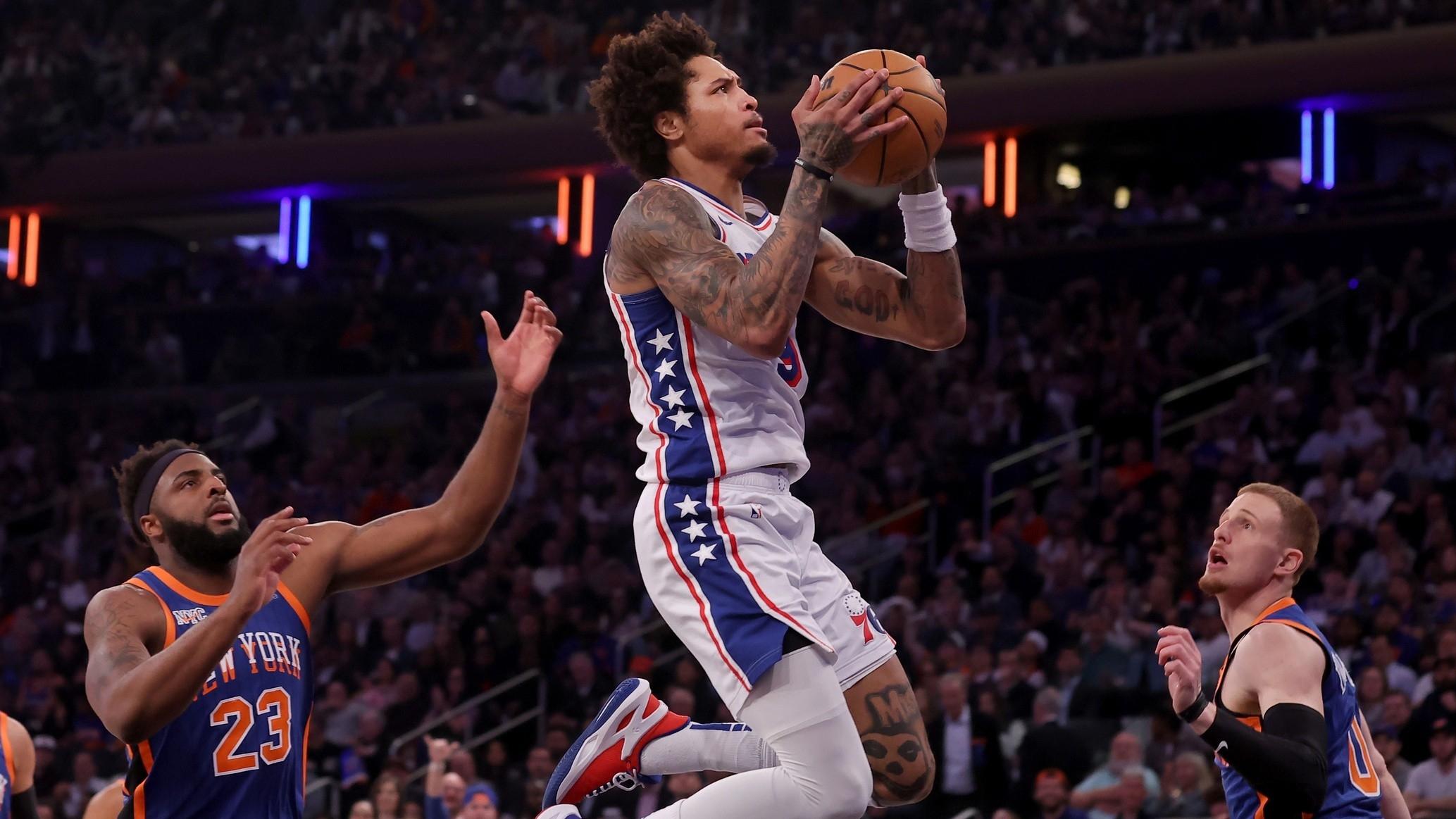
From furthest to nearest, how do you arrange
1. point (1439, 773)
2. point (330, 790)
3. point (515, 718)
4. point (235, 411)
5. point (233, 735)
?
1. point (235, 411)
2. point (515, 718)
3. point (330, 790)
4. point (1439, 773)
5. point (233, 735)

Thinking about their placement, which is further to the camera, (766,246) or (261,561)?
(766,246)

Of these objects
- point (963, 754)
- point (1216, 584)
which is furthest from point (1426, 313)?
point (1216, 584)

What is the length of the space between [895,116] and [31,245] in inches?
893

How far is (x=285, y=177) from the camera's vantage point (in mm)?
21953

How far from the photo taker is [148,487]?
4.72 m

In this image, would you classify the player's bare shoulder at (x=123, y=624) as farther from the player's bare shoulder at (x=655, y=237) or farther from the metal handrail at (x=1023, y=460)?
the metal handrail at (x=1023, y=460)

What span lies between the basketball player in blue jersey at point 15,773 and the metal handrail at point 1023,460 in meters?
9.30

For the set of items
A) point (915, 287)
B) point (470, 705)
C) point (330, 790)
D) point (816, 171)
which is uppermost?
point (816, 171)

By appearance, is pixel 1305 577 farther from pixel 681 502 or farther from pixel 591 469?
pixel 681 502

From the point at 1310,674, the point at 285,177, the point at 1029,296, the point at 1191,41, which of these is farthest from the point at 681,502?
the point at 285,177

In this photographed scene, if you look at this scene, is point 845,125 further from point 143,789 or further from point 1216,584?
point 143,789

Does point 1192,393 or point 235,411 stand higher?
point 1192,393

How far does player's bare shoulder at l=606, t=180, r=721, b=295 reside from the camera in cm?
442

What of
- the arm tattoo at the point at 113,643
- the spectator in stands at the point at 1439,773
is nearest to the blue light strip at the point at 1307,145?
the spectator in stands at the point at 1439,773
